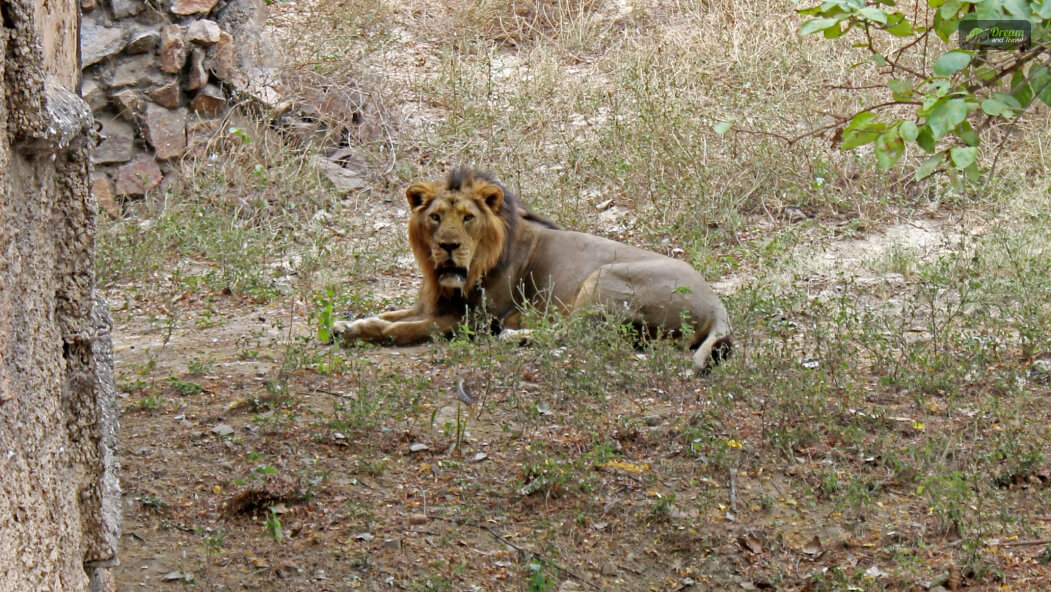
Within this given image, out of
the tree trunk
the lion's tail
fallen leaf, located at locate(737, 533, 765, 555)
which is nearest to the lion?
the lion's tail

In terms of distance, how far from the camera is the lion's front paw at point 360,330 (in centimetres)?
→ 723

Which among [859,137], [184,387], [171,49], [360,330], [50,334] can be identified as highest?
[859,137]

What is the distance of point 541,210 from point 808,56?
374 cm

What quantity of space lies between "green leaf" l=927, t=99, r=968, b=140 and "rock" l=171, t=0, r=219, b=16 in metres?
8.80

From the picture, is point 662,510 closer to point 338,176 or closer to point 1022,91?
point 1022,91

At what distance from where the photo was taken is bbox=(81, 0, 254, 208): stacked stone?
10.0m

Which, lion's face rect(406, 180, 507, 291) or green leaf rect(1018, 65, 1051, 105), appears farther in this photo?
lion's face rect(406, 180, 507, 291)

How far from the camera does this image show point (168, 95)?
10.4m

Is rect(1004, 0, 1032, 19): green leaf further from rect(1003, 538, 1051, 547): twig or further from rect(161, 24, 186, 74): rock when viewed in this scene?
rect(161, 24, 186, 74): rock

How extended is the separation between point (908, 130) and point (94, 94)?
8.42m

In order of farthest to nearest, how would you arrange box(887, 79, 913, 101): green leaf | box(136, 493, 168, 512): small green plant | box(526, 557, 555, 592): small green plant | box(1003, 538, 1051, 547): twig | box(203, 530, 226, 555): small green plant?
box(136, 493, 168, 512): small green plant < box(1003, 538, 1051, 547): twig < box(203, 530, 226, 555): small green plant < box(526, 557, 555, 592): small green plant < box(887, 79, 913, 101): green leaf

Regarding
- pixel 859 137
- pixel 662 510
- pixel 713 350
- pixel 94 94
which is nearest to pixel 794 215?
pixel 713 350

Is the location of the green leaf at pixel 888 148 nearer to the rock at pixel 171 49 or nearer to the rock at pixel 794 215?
the rock at pixel 794 215

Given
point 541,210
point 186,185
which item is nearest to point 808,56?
point 541,210
